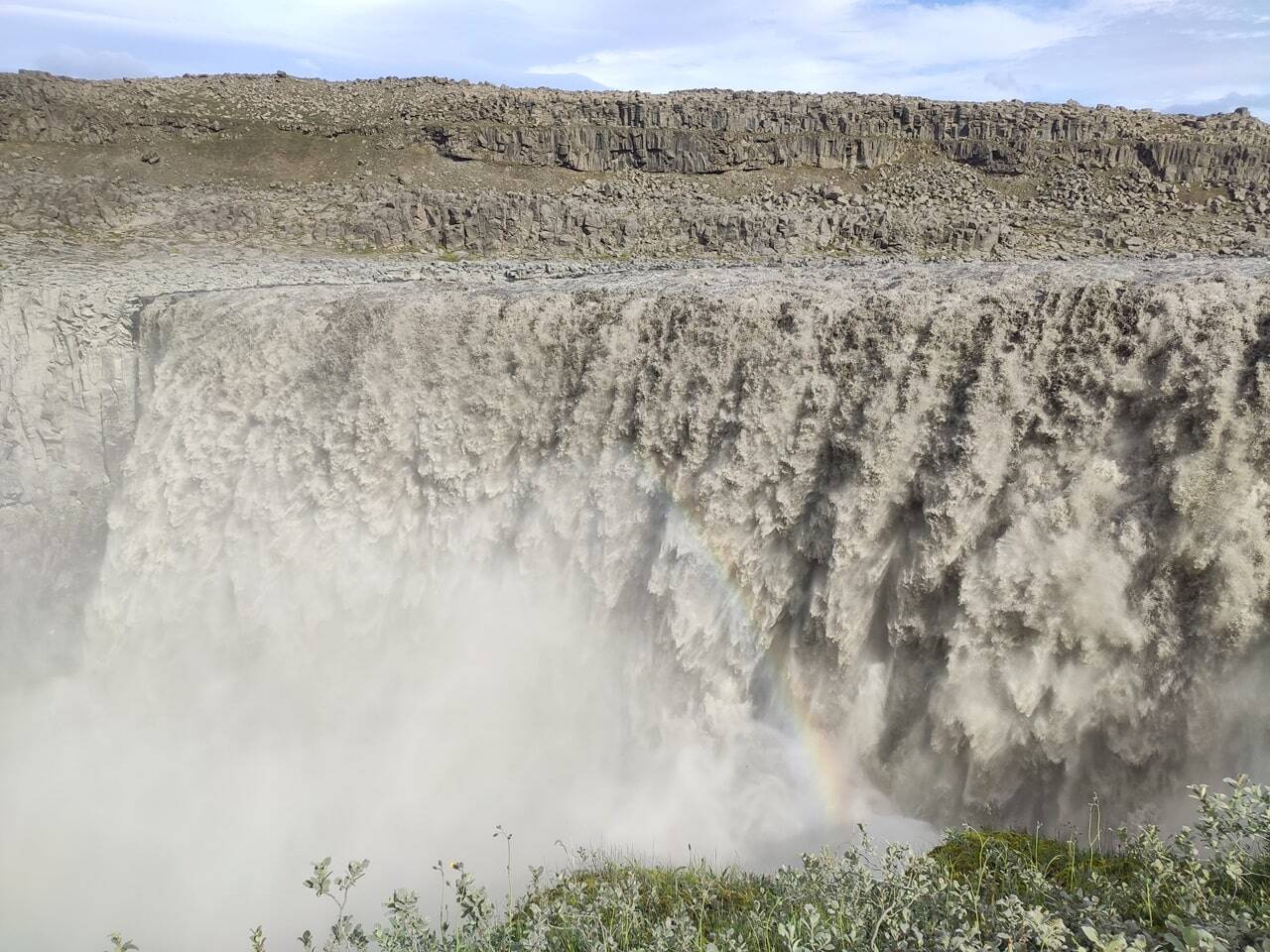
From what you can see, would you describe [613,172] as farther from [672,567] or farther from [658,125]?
[672,567]

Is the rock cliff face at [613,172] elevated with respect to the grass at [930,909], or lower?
elevated

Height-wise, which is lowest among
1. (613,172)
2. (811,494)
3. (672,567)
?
(672,567)

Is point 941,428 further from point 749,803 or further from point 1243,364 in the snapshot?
point 749,803

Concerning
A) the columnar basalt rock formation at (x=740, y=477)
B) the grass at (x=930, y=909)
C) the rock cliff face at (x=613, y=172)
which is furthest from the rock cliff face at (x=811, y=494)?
the rock cliff face at (x=613, y=172)

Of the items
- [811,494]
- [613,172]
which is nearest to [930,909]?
[811,494]

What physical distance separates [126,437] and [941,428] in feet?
43.0

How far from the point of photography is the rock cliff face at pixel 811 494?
24.4ft

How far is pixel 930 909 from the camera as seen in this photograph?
496 cm

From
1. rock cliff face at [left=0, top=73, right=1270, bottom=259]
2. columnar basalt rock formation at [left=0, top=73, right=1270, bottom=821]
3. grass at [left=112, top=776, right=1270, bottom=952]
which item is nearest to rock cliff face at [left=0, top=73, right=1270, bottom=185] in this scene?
rock cliff face at [left=0, top=73, right=1270, bottom=259]

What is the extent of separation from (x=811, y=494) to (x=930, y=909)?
4652mm

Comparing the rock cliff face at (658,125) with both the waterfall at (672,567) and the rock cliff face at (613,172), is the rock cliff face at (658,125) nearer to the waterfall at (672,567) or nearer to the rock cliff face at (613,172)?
the rock cliff face at (613,172)

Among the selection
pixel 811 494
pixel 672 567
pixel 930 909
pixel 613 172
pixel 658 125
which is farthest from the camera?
pixel 658 125

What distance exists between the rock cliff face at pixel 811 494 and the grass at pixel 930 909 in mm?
1966

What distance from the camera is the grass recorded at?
14.1ft
